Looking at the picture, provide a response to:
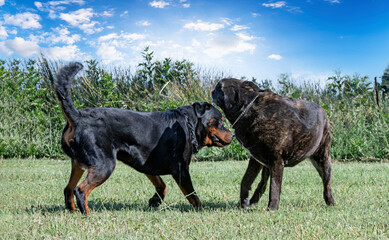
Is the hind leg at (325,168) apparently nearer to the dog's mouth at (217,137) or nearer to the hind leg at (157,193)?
the dog's mouth at (217,137)

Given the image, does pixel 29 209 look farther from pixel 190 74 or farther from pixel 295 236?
pixel 190 74

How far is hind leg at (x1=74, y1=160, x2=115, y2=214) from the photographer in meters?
A: 3.89

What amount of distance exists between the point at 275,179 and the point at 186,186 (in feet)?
3.41

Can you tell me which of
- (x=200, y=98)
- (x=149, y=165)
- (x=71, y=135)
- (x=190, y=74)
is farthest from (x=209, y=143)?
(x=190, y=74)

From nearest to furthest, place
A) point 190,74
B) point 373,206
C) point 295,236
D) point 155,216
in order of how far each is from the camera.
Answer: point 295,236 < point 155,216 < point 373,206 < point 190,74

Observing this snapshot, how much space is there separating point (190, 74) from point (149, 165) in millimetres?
8871

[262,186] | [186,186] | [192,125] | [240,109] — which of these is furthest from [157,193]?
[240,109]

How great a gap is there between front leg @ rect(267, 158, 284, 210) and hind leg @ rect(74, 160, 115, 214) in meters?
1.67

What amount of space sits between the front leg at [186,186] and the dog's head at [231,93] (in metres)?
0.90

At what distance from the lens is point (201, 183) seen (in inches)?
246

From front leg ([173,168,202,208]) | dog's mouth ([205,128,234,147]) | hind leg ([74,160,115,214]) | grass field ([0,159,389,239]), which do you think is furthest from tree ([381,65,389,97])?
hind leg ([74,160,115,214])

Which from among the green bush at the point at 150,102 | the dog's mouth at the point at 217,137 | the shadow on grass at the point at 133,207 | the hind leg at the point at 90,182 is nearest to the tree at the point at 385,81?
the green bush at the point at 150,102

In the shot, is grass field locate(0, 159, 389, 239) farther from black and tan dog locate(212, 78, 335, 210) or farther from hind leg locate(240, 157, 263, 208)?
black and tan dog locate(212, 78, 335, 210)

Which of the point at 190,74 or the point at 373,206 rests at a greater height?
the point at 190,74
